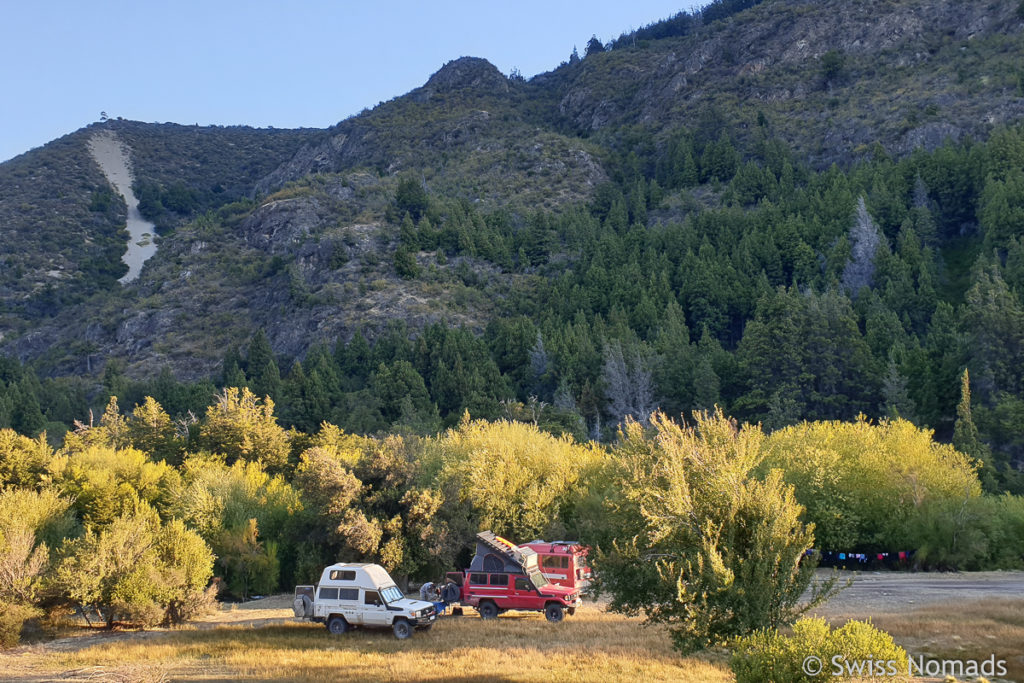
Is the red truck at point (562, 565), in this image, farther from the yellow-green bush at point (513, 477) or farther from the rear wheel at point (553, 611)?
the yellow-green bush at point (513, 477)

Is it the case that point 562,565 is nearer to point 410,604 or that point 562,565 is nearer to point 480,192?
point 410,604

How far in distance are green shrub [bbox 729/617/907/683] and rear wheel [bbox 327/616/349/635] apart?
17.1 meters

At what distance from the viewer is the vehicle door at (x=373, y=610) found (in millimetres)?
28500

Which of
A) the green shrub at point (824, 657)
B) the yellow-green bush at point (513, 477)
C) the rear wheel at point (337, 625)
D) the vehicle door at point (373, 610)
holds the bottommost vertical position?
the rear wheel at point (337, 625)

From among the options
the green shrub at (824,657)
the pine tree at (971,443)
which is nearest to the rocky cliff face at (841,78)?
the pine tree at (971,443)

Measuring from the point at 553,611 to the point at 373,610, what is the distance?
723cm

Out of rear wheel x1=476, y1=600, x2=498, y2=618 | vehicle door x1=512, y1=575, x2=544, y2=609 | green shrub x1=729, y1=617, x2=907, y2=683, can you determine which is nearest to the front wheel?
rear wheel x1=476, y1=600, x2=498, y2=618

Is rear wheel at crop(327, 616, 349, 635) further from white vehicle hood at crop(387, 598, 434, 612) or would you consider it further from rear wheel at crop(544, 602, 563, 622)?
rear wheel at crop(544, 602, 563, 622)

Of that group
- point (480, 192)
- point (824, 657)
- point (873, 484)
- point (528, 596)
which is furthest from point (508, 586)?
point (480, 192)

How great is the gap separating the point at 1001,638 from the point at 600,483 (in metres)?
21.3

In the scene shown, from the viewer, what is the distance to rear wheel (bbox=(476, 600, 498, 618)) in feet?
104

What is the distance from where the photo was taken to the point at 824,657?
15539mm

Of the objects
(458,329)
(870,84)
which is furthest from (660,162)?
(458,329)

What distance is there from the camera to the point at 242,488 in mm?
47625
